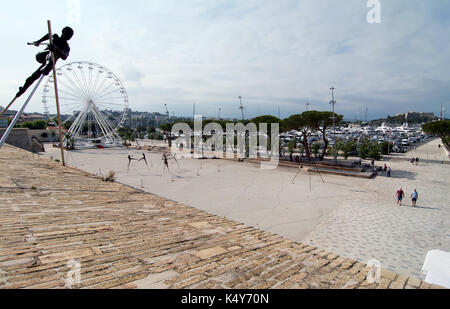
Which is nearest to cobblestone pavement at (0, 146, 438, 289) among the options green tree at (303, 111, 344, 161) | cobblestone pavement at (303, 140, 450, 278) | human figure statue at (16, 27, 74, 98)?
human figure statue at (16, 27, 74, 98)

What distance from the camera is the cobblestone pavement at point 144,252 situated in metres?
2.81

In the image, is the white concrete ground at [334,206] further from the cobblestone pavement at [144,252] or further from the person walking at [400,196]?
the cobblestone pavement at [144,252]

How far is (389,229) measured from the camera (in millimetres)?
11328

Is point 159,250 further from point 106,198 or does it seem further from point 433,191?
A: point 433,191

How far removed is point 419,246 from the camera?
967 centimetres

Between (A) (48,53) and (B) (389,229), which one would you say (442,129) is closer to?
(B) (389,229)

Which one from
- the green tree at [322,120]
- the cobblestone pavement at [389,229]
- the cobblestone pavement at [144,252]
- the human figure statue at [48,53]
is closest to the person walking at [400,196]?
the cobblestone pavement at [389,229]

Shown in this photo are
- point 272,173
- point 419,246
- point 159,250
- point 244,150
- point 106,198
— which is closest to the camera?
point 159,250

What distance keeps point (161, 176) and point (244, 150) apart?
20821 mm

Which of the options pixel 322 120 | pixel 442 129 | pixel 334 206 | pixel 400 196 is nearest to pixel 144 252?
pixel 334 206

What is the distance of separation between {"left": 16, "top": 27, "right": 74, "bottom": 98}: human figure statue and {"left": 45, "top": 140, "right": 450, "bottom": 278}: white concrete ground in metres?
9.51

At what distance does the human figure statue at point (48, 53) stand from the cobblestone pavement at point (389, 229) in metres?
11.5

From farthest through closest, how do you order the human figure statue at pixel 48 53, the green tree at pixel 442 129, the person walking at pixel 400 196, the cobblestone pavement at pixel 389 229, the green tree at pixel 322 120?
1. the green tree at pixel 442 129
2. the green tree at pixel 322 120
3. the person walking at pixel 400 196
4. the cobblestone pavement at pixel 389 229
5. the human figure statue at pixel 48 53
